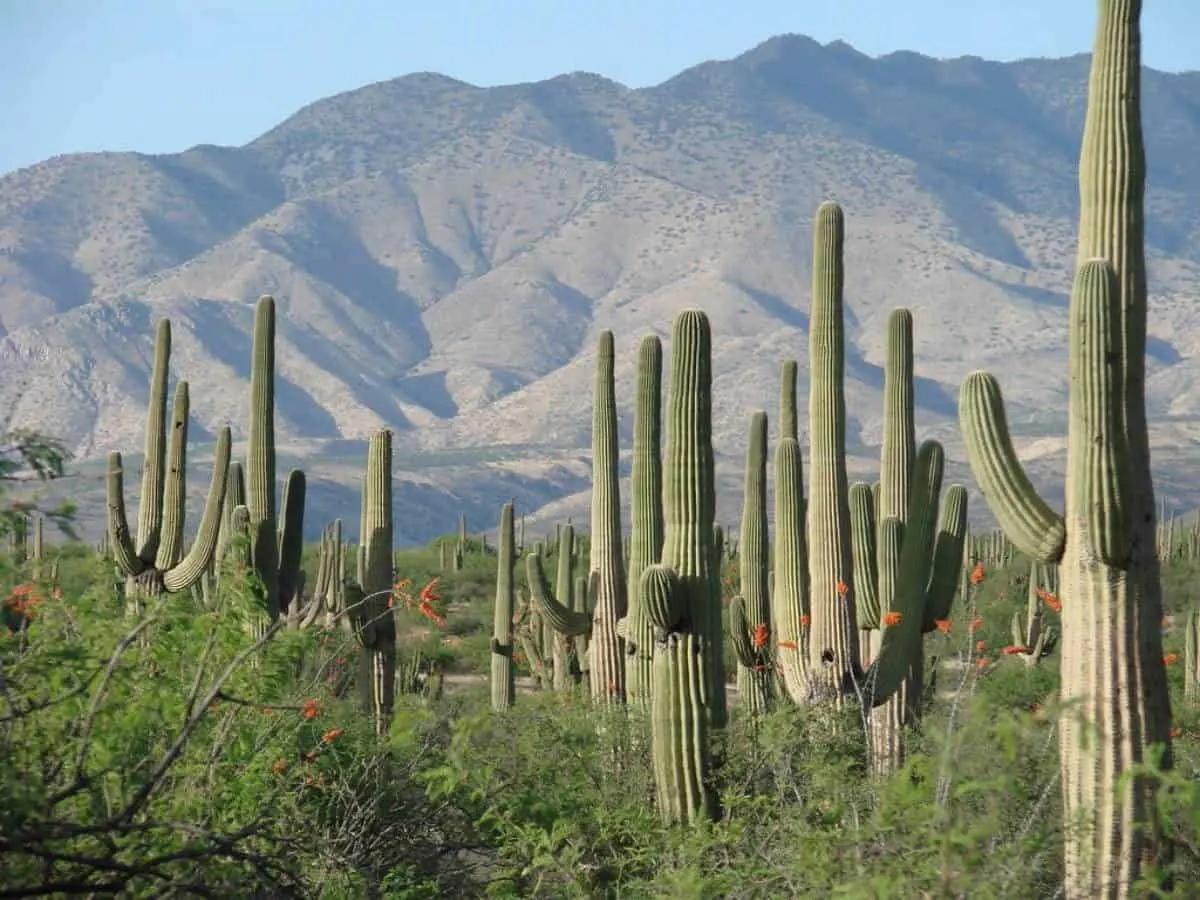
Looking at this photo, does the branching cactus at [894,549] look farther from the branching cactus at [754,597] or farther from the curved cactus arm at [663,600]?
the curved cactus arm at [663,600]

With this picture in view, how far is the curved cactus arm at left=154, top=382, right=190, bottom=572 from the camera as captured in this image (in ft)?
55.4

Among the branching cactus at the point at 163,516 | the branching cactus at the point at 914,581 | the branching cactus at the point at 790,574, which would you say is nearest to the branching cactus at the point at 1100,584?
the branching cactus at the point at 914,581

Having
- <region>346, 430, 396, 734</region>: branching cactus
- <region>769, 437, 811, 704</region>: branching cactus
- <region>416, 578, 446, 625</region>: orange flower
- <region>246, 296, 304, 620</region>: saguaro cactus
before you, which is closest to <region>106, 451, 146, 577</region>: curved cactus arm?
<region>246, 296, 304, 620</region>: saguaro cactus

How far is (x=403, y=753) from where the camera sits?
1158 centimetres

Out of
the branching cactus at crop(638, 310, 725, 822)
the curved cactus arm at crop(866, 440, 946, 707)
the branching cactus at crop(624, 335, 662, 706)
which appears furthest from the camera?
the branching cactus at crop(624, 335, 662, 706)

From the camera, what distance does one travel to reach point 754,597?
Answer: 16484mm

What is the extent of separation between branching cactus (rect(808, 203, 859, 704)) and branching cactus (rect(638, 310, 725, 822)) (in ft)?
5.12

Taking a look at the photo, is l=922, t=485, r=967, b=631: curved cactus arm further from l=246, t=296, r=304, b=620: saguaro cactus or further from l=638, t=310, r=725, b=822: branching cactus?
l=246, t=296, r=304, b=620: saguaro cactus

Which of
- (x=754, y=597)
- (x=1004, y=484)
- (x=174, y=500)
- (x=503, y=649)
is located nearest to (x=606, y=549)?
(x=754, y=597)

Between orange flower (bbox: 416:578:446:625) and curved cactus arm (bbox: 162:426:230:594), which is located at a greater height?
curved cactus arm (bbox: 162:426:230:594)

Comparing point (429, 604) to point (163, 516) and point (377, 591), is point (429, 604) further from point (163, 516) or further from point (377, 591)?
point (163, 516)

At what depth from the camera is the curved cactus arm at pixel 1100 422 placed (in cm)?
886

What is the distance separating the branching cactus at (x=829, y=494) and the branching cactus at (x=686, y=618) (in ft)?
5.12

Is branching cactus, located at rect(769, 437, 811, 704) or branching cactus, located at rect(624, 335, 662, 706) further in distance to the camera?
branching cactus, located at rect(769, 437, 811, 704)
